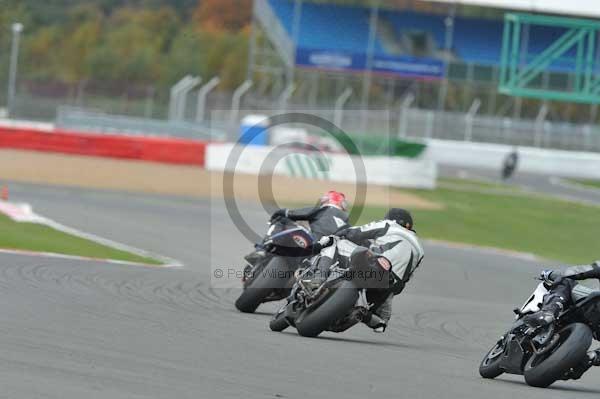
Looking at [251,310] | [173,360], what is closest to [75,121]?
[251,310]

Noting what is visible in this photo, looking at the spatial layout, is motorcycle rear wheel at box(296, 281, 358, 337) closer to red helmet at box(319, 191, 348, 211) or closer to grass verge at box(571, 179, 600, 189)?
red helmet at box(319, 191, 348, 211)

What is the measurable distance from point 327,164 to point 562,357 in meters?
26.3

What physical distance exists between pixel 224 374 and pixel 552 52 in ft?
173

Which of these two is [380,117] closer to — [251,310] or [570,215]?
[570,215]

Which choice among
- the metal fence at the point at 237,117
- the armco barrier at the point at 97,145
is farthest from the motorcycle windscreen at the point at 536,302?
the metal fence at the point at 237,117

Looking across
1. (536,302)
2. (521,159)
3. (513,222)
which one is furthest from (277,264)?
(521,159)

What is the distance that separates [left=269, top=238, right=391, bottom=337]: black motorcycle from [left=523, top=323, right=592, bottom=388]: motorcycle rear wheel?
1909 millimetres

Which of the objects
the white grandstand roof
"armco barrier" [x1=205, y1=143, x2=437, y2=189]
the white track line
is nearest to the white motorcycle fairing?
the white track line

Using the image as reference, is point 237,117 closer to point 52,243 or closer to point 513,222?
point 513,222

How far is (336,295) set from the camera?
998cm

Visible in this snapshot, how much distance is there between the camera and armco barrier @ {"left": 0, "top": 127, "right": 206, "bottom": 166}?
1300 inches

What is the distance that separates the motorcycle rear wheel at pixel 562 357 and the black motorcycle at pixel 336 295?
1909 mm

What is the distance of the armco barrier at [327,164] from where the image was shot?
33938 millimetres

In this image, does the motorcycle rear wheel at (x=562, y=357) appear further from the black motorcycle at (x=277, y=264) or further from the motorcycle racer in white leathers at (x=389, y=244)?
the black motorcycle at (x=277, y=264)
